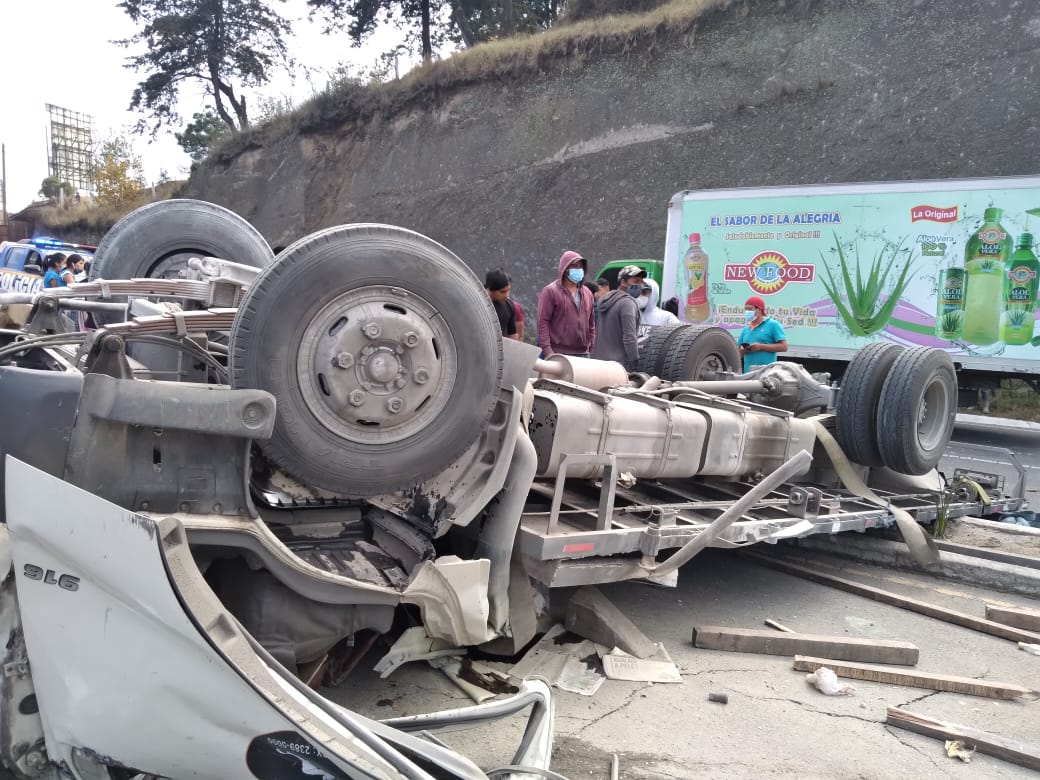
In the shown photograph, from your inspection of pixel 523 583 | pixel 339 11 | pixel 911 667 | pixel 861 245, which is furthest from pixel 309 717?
pixel 339 11

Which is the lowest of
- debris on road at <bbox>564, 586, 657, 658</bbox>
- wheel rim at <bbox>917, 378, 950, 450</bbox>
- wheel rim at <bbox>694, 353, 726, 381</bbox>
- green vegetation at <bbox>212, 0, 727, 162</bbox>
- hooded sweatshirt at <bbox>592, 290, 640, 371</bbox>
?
debris on road at <bbox>564, 586, 657, 658</bbox>

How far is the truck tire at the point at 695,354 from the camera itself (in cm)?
550

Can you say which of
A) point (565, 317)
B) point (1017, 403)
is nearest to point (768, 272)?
point (1017, 403)

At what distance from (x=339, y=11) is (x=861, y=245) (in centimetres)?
2359

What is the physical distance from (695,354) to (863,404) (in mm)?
1157

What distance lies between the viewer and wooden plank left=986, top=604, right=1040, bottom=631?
4.03 meters

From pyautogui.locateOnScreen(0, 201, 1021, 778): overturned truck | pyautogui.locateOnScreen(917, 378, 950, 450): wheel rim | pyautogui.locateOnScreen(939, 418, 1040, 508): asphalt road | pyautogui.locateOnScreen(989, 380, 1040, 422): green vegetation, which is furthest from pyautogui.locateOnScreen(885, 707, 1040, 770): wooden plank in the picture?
pyautogui.locateOnScreen(989, 380, 1040, 422): green vegetation

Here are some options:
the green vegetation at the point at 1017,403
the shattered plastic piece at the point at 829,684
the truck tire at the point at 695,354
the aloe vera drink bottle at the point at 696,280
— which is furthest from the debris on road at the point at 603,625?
the green vegetation at the point at 1017,403

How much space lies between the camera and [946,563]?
4734 millimetres

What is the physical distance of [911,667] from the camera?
360 cm

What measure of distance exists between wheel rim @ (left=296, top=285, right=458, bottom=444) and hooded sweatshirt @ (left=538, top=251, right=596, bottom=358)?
298cm

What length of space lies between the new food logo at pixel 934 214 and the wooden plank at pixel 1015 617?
7.81 m

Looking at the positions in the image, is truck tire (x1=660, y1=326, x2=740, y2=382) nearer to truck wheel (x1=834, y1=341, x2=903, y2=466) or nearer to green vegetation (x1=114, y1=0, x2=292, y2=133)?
truck wheel (x1=834, y1=341, x2=903, y2=466)

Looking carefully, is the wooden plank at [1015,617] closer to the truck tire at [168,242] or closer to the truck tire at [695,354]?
the truck tire at [695,354]
